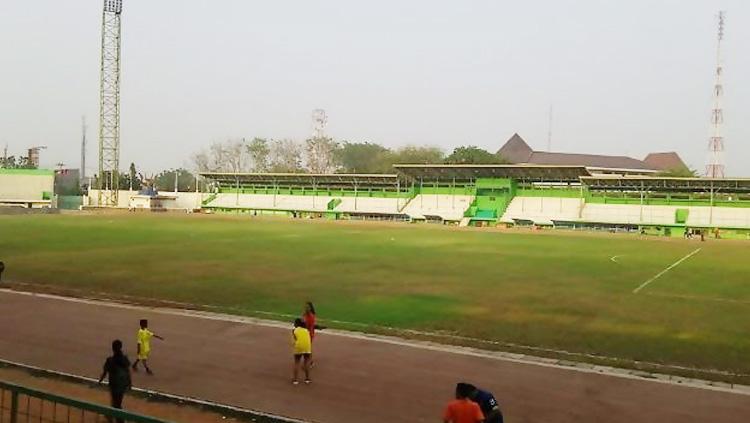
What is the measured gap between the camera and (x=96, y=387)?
39.3ft

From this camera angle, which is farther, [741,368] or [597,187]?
[597,187]

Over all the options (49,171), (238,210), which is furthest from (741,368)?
(49,171)

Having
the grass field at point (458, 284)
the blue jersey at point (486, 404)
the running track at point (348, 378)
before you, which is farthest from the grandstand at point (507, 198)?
the blue jersey at point (486, 404)

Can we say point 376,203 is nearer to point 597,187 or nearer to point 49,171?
point 597,187

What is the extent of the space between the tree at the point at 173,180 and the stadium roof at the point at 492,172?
8453 centimetres

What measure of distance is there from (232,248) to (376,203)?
178 ft

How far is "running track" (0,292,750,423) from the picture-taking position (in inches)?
440

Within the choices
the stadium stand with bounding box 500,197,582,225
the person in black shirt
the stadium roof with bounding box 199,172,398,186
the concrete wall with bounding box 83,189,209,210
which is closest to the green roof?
the concrete wall with bounding box 83,189,209,210

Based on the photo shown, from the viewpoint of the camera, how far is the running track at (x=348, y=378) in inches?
440

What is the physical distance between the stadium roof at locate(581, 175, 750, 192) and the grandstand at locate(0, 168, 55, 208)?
258ft

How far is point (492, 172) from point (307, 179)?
99.7ft

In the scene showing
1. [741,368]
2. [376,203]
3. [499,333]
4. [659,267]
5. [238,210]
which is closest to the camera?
[741,368]

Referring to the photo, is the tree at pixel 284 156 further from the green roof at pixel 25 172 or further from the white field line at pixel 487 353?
the white field line at pixel 487 353

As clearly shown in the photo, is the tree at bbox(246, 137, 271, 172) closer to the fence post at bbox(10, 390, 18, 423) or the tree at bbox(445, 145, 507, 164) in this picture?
the tree at bbox(445, 145, 507, 164)
